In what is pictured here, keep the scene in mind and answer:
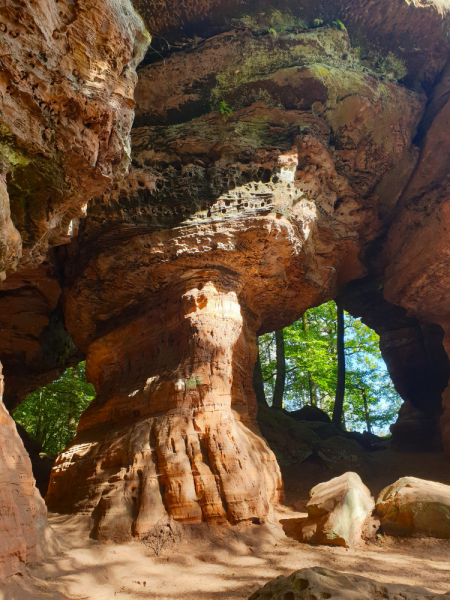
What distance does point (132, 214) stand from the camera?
7930 mm

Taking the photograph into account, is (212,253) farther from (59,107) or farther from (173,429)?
(59,107)

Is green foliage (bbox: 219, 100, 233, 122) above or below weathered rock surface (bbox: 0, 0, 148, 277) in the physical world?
above

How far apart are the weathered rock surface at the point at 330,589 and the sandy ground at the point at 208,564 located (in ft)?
4.10

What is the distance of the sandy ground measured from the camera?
3.89m

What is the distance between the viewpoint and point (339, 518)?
19.0ft

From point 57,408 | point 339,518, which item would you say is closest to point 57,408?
point 57,408

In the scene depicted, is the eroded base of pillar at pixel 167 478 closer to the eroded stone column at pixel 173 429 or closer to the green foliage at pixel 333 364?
the eroded stone column at pixel 173 429

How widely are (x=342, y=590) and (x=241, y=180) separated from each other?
22.5 ft

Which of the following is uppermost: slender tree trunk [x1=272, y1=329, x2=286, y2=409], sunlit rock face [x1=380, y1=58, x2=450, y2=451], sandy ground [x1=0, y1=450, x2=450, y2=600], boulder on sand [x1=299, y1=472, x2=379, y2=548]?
sunlit rock face [x1=380, y1=58, x2=450, y2=451]

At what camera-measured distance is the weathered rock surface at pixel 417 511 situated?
5777 millimetres

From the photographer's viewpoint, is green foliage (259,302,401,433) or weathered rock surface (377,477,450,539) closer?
weathered rock surface (377,477,450,539)

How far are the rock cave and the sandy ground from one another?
0.06m

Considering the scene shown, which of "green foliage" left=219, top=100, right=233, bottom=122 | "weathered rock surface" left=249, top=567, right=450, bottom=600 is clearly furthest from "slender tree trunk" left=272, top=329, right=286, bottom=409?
"weathered rock surface" left=249, top=567, right=450, bottom=600

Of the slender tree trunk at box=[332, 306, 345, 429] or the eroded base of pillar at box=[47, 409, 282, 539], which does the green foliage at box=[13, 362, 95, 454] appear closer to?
the eroded base of pillar at box=[47, 409, 282, 539]
